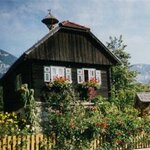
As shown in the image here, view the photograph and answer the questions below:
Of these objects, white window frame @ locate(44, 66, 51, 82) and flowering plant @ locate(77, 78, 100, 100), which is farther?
flowering plant @ locate(77, 78, 100, 100)

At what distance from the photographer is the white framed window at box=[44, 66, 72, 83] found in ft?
84.8

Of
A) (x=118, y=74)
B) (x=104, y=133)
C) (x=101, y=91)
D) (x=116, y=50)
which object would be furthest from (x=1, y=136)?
(x=116, y=50)

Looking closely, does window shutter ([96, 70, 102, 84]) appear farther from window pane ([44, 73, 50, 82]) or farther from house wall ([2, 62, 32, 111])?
house wall ([2, 62, 32, 111])

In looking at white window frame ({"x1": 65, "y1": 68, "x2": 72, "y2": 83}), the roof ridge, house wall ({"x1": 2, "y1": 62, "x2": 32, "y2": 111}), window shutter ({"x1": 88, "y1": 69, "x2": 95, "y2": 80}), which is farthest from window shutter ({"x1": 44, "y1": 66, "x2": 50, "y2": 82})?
window shutter ({"x1": 88, "y1": 69, "x2": 95, "y2": 80})

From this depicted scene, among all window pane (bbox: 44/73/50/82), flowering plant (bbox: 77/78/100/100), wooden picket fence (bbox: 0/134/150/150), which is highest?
window pane (bbox: 44/73/50/82)

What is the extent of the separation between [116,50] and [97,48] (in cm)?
1729

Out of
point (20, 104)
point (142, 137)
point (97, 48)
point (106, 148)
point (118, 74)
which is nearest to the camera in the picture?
point (106, 148)

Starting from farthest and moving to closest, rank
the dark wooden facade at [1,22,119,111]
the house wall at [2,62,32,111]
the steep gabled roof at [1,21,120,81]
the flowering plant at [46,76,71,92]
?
the house wall at [2,62,32,111]
the dark wooden facade at [1,22,119,111]
the flowering plant at [46,76,71,92]
the steep gabled roof at [1,21,120,81]

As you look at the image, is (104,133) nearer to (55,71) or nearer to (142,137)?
(142,137)

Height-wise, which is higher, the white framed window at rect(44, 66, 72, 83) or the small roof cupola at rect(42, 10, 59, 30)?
the small roof cupola at rect(42, 10, 59, 30)

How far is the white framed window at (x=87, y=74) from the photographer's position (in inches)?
1095

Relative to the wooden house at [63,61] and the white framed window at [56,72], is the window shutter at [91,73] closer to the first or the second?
the wooden house at [63,61]

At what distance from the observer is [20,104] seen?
89.5 ft

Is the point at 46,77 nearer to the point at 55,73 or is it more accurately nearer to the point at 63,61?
the point at 55,73
